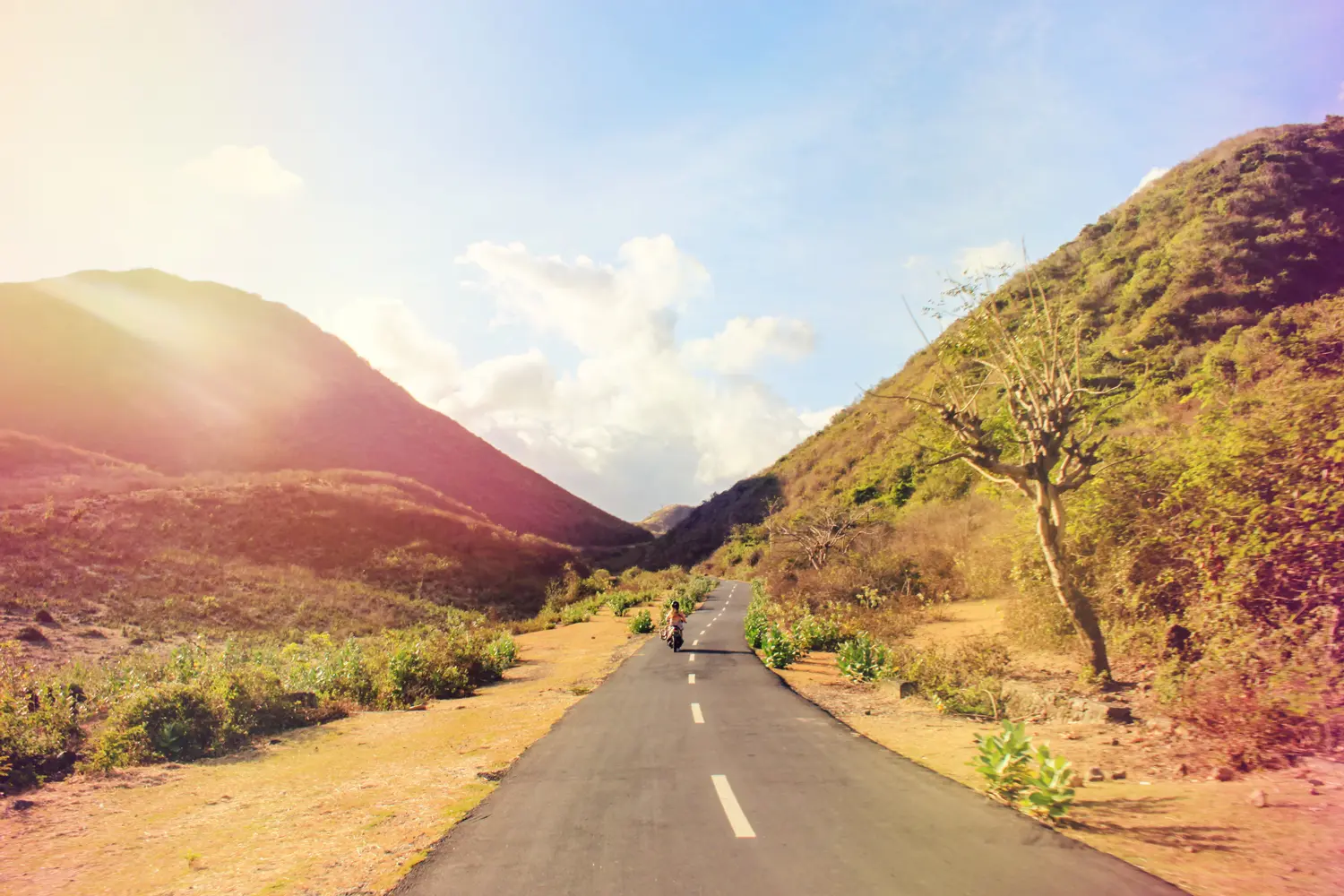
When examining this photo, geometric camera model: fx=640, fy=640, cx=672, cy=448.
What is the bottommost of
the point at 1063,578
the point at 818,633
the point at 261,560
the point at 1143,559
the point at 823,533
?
the point at 818,633

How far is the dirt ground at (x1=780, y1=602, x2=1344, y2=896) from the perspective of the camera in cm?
418

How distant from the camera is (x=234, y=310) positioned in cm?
9550

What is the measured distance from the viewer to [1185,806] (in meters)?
5.46

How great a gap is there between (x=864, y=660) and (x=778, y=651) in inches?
130

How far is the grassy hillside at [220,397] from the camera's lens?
60.8 metres

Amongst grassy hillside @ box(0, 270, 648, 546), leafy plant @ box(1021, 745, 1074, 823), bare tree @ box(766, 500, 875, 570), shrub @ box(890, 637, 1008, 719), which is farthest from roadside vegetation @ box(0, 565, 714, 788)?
grassy hillside @ box(0, 270, 648, 546)

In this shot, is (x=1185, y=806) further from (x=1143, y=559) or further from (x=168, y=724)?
(x=168, y=724)

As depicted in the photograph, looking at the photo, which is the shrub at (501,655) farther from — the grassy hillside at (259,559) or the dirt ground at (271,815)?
the grassy hillside at (259,559)

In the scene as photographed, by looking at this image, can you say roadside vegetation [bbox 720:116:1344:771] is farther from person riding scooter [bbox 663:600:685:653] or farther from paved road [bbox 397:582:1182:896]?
paved road [bbox 397:582:1182:896]

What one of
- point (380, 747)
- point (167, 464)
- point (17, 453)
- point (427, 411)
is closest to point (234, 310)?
point (427, 411)

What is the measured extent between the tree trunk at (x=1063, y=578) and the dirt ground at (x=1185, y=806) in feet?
2.36

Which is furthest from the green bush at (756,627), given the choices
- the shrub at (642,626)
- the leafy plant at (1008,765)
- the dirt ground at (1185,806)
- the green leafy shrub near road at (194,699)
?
the leafy plant at (1008,765)

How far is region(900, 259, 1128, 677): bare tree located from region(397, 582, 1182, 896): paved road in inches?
179

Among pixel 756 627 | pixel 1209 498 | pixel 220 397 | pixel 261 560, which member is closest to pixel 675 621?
pixel 756 627
